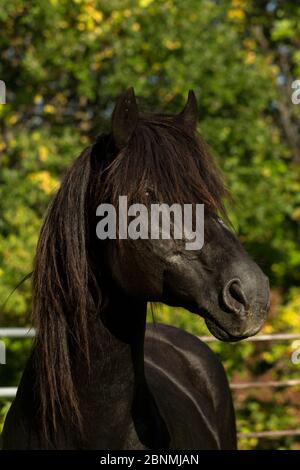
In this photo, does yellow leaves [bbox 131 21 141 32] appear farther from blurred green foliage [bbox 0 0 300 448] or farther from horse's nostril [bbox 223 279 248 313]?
horse's nostril [bbox 223 279 248 313]

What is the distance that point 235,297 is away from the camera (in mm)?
2357

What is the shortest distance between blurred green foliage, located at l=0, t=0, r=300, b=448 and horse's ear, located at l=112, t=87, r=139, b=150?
4050 mm

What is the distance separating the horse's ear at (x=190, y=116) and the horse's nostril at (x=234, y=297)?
63 centimetres

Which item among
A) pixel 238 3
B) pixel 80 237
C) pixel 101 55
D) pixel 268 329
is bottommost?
pixel 268 329

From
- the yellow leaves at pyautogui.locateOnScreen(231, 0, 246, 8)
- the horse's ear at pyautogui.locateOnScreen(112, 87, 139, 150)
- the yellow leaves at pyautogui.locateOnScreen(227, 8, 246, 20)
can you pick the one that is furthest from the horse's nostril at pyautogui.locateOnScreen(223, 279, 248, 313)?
the yellow leaves at pyautogui.locateOnScreen(231, 0, 246, 8)

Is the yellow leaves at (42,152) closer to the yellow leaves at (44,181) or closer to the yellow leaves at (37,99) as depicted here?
the yellow leaves at (44,181)

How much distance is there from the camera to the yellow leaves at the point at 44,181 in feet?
22.3

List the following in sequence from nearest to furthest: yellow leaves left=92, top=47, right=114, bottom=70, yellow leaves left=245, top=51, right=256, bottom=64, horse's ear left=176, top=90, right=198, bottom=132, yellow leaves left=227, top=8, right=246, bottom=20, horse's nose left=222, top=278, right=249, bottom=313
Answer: horse's nose left=222, top=278, right=249, bottom=313 < horse's ear left=176, top=90, right=198, bottom=132 < yellow leaves left=92, top=47, right=114, bottom=70 < yellow leaves left=245, top=51, right=256, bottom=64 < yellow leaves left=227, top=8, right=246, bottom=20

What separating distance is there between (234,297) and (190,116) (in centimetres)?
78

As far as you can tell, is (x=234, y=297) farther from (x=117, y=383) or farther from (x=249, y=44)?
(x=249, y=44)

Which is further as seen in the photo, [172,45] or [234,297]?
[172,45]

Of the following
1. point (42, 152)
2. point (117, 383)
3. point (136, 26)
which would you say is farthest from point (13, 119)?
point (117, 383)

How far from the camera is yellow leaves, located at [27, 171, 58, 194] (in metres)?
6.80
